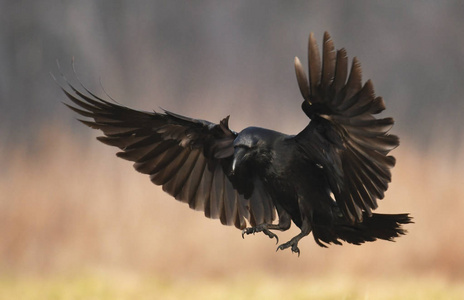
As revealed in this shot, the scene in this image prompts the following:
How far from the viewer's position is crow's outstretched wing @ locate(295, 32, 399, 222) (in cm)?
261

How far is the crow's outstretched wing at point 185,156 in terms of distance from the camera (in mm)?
3424

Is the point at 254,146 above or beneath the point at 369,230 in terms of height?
above

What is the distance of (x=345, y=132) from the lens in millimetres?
2828

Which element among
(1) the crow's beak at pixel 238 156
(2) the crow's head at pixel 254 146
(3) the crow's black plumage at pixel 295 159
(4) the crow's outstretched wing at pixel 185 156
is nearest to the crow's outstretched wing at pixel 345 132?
(3) the crow's black plumage at pixel 295 159

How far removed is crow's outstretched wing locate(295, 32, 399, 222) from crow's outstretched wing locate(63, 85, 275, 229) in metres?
0.56

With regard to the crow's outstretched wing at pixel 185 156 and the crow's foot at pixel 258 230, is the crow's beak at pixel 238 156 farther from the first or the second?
the crow's outstretched wing at pixel 185 156

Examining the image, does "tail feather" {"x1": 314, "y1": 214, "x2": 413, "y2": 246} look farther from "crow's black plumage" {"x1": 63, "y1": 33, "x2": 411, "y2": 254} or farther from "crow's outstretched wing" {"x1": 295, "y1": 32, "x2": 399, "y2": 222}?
"crow's outstretched wing" {"x1": 295, "y1": 32, "x2": 399, "y2": 222}

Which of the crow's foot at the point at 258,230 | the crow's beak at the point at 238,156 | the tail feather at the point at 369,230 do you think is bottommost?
the crow's foot at the point at 258,230

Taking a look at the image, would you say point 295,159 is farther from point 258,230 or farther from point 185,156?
point 185,156

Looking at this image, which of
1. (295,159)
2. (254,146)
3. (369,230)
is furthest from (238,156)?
(369,230)

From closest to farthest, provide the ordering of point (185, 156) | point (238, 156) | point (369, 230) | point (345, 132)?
point (345, 132) → point (238, 156) → point (369, 230) → point (185, 156)

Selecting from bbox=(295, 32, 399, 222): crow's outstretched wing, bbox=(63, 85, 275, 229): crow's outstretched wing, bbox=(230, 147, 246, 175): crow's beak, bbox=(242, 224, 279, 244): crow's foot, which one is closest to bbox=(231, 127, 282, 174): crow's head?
bbox=(230, 147, 246, 175): crow's beak

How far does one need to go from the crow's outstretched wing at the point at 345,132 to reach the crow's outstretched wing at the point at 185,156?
56cm

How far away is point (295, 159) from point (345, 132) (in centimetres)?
26
